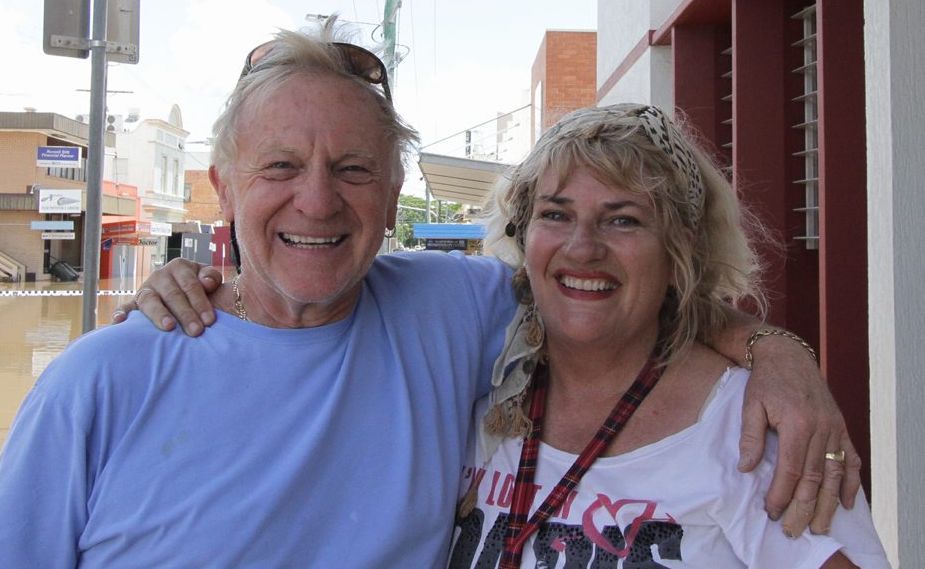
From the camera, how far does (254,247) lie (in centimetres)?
183

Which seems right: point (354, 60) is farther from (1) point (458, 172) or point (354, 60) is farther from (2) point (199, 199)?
(2) point (199, 199)

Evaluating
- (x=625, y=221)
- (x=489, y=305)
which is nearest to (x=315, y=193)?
(x=489, y=305)

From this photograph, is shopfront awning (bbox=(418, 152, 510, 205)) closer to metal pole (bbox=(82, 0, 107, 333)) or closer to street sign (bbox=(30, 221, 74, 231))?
metal pole (bbox=(82, 0, 107, 333))

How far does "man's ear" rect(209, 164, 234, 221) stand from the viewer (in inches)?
76.0

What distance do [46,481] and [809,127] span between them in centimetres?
426

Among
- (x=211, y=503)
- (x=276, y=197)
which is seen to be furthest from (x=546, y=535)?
(x=276, y=197)

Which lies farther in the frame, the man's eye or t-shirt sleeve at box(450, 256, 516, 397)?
t-shirt sleeve at box(450, 256, 516, 397)

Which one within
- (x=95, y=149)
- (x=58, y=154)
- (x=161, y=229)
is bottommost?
(x=95, y=149)

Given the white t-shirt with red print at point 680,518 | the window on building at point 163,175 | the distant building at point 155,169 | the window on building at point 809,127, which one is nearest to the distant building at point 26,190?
the distant building at point 155,169

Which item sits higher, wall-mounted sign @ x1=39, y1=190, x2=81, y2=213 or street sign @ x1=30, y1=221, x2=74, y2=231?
wall-mounted sign @ x1=39, y1=190, x2=81, y2=213

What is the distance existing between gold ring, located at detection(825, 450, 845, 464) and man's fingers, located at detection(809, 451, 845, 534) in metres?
0.02

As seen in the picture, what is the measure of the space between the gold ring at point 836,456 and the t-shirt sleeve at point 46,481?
151 centimetres

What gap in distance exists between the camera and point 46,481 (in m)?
1.55

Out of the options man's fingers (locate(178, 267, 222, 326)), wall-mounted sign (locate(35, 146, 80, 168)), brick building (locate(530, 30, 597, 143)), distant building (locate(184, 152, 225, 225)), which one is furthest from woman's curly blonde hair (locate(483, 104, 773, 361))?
distant building (locate(184, 152, 225, 225))
